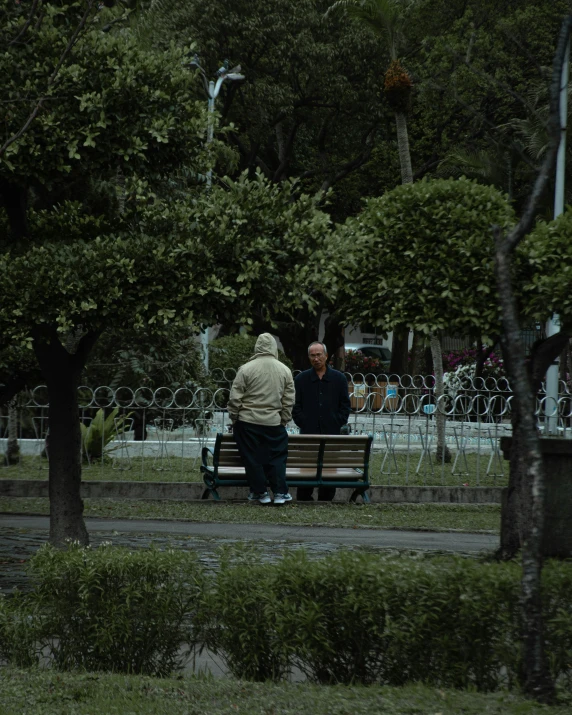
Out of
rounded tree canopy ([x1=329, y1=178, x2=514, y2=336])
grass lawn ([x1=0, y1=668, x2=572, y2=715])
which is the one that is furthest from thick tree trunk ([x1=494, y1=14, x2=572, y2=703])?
rounded tree canopy ([x1=329, y1=178, x2=514, y2=336])

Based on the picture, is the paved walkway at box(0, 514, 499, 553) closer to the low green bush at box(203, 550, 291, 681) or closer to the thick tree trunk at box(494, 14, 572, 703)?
the low green bush at box(203, 550, 291, 681)

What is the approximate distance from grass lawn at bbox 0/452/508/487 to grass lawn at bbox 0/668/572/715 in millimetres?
10538

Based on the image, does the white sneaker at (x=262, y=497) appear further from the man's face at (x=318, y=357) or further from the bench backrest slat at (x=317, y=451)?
the man's face at (x=318, y=357)

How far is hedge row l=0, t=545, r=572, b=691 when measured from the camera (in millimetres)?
5191

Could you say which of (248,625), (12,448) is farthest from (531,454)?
(12,448)

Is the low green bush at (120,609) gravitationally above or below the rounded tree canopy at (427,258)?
below

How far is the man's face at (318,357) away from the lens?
1372 centimetres

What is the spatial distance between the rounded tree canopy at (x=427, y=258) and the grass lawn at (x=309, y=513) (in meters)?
3.98

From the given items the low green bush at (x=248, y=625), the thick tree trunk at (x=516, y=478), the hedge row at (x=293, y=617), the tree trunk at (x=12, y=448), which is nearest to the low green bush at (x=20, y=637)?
the hedge row at (x=293, y=617)

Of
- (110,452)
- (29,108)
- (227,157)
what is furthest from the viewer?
(227,157)

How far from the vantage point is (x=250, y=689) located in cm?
497

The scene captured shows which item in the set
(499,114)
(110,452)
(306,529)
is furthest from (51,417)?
(499,114)

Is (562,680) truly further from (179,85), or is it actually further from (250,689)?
(179,85)

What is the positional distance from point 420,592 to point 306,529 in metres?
6.23
